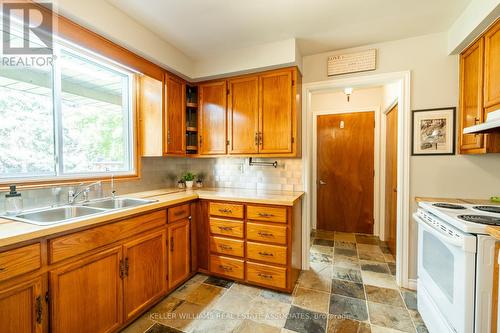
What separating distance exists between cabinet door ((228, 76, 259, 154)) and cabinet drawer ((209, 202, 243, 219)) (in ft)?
2.20

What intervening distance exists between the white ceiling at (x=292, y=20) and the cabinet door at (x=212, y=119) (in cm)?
53

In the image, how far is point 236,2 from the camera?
5.51 feet

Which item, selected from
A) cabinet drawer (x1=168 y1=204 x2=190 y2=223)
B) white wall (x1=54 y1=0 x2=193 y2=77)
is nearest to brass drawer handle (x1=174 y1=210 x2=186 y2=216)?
cabinet drawer (x1=168 y1=204 x2=190 y2=223)

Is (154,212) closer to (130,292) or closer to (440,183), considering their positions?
(130,292)

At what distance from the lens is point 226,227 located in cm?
224

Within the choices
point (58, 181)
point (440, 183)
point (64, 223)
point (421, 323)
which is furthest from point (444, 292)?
point (58, 181)

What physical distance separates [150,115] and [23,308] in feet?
6.22

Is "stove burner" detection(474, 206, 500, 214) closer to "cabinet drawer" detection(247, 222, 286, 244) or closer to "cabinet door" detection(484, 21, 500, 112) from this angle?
"cabinet door" detection(484, 21, 500, 112)

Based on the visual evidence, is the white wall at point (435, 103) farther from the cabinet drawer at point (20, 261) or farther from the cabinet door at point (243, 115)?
the cabinet drawer at point (20, 261)

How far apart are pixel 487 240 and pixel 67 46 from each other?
3219 mm

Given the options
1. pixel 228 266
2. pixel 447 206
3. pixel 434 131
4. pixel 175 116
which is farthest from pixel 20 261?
pixel 434 131

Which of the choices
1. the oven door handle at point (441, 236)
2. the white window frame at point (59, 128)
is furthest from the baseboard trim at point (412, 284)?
the white window frame at point (59, 128)

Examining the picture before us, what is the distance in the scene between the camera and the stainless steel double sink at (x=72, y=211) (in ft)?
4.87

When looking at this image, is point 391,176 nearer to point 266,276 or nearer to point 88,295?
point 266,276
